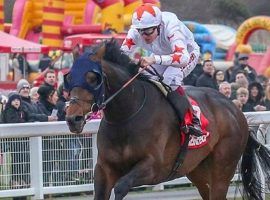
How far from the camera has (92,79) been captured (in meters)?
6.27

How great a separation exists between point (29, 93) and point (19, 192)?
2.61 metres

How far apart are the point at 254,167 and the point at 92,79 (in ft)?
8.99

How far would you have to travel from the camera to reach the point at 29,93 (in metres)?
11.0

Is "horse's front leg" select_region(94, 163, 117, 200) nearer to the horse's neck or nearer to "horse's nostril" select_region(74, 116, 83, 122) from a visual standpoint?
the horse's neck

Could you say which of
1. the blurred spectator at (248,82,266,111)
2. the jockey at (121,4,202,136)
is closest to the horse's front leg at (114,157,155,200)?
the jockey at (121,4,202,136)

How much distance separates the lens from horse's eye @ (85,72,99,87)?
6238mm

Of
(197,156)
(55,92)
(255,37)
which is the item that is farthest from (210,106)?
(255,37)

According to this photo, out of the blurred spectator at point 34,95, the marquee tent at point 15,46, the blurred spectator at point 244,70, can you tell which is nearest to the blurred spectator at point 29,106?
the blurred spectator at point 34,95

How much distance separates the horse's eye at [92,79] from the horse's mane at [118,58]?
14.2 inches

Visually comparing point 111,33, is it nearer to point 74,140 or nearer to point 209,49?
point 209,49

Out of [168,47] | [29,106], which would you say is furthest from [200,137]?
[29,106]

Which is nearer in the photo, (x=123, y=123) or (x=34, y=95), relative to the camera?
(x=123, y=123)

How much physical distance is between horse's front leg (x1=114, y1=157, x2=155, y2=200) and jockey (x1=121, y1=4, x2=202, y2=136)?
2.13 feet

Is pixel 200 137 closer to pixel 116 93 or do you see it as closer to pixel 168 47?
pixel 168 47
